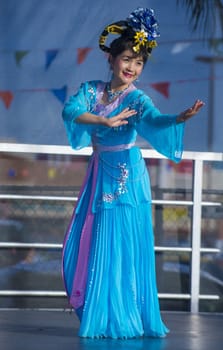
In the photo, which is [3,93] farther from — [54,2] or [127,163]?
[127,163]

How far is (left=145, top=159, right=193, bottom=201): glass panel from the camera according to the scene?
5762mm

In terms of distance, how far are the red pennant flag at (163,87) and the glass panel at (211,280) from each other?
0.89 m

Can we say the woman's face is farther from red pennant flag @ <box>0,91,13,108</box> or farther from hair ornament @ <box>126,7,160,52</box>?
red pennant flag @ <box>0,91,13,108</box>

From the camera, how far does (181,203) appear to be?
579 cm

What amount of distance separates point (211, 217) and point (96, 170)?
162 centimetres

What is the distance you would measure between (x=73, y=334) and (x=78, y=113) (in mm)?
906

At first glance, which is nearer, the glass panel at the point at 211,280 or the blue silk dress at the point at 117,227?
the blue silk dress at the point at 117,227

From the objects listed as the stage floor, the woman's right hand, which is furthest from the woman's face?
the stage floor

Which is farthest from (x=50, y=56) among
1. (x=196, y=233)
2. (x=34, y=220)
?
(x=196, y=233)

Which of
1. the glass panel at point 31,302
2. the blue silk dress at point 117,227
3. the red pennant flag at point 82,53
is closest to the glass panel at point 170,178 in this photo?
the red pennant flag at point 82,53

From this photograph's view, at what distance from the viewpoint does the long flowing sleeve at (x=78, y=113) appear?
4.21 m

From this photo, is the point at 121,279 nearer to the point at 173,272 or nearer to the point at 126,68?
the point at 126,68

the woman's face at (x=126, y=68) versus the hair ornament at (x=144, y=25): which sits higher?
→ the hair ornament at (x=144, y=25)

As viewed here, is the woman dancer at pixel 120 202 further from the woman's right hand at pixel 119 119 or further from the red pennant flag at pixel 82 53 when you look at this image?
the red pennant flag at pixel 82 53
